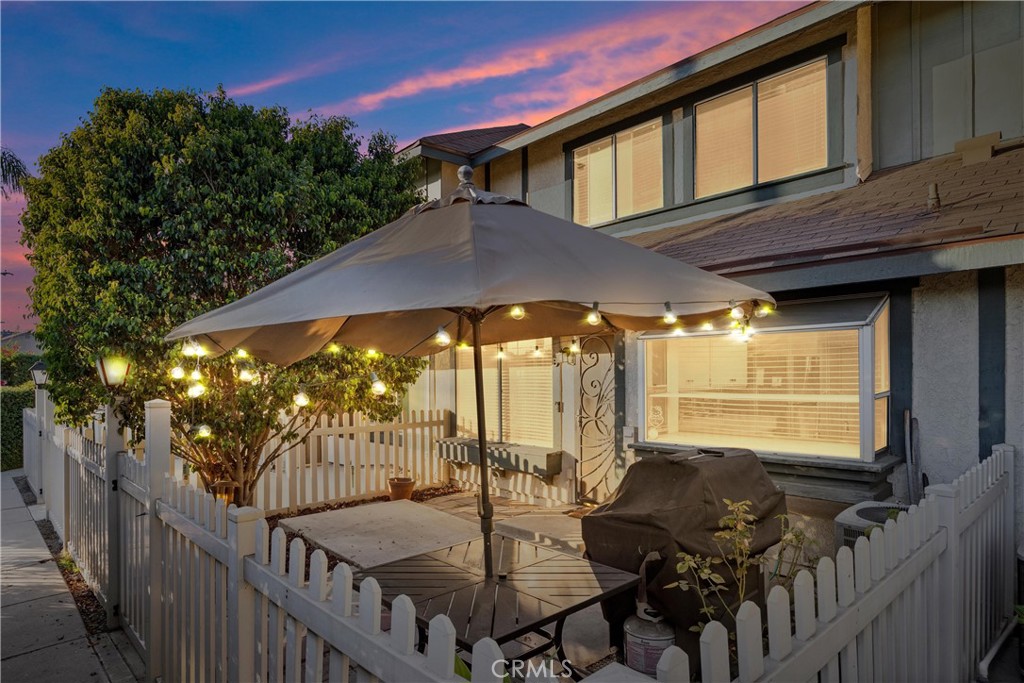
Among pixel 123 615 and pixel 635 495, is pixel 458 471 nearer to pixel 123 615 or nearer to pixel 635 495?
pixel 123 615

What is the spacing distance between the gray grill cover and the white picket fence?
0.47m

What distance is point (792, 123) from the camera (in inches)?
259

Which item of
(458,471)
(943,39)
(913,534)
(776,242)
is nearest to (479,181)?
(458,471)

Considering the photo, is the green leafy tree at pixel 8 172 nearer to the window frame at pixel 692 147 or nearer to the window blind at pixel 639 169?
the window frame at pixel 692 147

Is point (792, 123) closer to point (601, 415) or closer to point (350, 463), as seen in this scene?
point (601, 415)

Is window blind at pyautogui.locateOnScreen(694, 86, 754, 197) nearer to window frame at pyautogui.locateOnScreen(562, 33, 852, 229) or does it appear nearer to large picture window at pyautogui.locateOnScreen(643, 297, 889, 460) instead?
Result: window frame at pyautogui.locateOnScreen(562, 33, 852, 229)

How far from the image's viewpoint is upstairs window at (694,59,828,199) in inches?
253

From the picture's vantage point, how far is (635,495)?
11.3ft

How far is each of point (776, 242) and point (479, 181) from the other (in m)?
5.93

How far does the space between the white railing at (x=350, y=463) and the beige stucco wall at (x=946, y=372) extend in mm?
6720

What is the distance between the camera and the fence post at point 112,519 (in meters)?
4.24

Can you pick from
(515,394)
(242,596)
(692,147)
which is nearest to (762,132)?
(692,147)

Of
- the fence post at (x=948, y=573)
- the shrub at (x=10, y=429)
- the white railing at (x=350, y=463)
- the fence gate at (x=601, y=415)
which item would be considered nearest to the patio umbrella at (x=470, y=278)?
the fence post at (x=948, y=573)

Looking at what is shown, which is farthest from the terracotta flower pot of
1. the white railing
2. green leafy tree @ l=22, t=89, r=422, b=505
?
green leafy tree @ l=22, t=89, r=422, b=505
